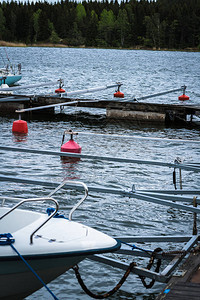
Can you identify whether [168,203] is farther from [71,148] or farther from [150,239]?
[71,148]

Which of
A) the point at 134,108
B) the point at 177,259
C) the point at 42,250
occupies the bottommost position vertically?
the point at 177,259

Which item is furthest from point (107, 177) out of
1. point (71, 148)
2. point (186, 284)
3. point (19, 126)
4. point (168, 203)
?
point (186, 284)

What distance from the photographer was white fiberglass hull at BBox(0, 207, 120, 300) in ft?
20.8

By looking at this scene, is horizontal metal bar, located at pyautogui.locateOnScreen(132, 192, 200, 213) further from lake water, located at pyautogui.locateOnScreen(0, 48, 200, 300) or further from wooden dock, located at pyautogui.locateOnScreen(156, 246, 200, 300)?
wooden dock, located at pyautogui.locateOnScreen(156, 246, 200, 300)

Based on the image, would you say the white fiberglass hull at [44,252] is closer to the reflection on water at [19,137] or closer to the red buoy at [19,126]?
the reflection on water at [19,137]

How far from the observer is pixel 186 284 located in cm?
683

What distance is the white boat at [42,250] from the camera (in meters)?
6.34

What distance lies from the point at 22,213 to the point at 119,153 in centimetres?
1205

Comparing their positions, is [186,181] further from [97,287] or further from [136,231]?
[97,287]

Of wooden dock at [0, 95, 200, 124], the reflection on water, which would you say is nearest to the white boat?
the reflection on water

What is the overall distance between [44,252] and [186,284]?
198 cm

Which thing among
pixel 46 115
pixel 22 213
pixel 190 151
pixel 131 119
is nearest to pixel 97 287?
pixel 22 213

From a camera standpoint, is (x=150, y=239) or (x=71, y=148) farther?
(x=71, y=148)

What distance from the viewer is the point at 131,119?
26531 mm
